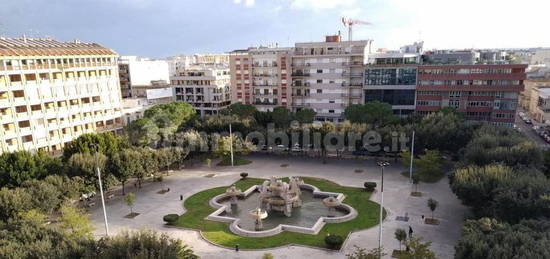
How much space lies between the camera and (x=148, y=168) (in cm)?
5238

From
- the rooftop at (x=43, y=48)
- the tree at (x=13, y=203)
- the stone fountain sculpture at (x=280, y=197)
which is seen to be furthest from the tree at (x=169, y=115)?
the tree at (x=13, y=203)

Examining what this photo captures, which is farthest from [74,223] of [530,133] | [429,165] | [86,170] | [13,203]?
[530,133]

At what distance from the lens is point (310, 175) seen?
5906cm

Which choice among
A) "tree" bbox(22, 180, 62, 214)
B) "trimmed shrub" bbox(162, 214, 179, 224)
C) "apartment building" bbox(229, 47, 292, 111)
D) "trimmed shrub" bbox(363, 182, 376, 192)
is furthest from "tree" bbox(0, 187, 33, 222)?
"apartment building" bbox(229, 47, 292, 111)

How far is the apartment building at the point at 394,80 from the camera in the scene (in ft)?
283

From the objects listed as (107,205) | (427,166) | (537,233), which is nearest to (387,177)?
(427,166)

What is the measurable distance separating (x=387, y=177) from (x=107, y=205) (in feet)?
132

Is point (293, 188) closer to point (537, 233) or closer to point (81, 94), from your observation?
point (537, 233)

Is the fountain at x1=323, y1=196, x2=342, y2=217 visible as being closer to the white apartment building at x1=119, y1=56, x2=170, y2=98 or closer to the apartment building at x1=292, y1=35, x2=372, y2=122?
the apartment building at x1=292, y1=35, x2=372, y2=122

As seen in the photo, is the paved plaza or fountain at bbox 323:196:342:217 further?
fountain at bbox 323:196:342:217

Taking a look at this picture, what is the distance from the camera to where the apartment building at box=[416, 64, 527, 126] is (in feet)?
260

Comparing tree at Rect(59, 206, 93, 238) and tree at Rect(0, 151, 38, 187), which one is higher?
tree at Rect(0, 151, 38, 187)

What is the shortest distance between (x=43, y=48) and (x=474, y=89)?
90.1 m

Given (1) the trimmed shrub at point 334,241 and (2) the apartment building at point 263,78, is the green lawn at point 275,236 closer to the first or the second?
(1) the trimmed shrub at point 334,241
